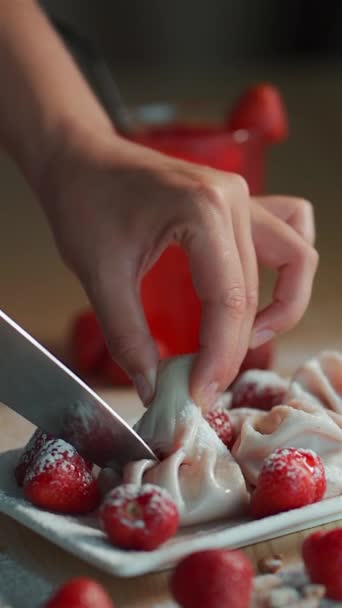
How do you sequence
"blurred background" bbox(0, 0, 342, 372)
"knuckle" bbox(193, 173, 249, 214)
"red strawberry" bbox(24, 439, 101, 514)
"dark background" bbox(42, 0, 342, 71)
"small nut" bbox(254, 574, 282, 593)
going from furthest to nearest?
"dark background" bbox(42, 0, 342, 71), "blurred background" bbox(0, 0, 342, 372), "knuckle" bbox(193, 173, 249, 214), "red strawberry" bbox(24, 439, 101, 514), "small nut" bbox(254, 574, 282, 593)

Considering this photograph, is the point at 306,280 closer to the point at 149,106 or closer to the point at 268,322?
the point at 268,322

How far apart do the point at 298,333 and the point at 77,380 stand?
83 cm

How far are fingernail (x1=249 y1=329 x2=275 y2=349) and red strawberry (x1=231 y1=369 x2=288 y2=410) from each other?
46mm

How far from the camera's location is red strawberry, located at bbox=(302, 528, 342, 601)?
3.16ft

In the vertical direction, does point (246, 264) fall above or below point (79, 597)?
below

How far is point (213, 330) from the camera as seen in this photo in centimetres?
119

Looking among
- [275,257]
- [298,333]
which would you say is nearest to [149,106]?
[298,333]

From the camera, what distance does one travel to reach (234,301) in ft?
3.95

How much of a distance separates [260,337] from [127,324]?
0.79 feet

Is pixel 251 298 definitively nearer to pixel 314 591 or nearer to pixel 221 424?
pixel 221 424

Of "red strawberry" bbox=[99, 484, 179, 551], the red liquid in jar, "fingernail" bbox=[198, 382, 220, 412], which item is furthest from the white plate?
the red liquid in jar

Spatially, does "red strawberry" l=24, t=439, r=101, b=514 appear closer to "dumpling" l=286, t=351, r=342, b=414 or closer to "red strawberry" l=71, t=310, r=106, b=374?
"dumpling" l=286, t=351, r=342, b=414

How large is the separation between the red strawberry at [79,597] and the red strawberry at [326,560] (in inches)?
7.2

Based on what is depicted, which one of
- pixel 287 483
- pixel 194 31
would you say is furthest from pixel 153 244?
pixel 194 31
